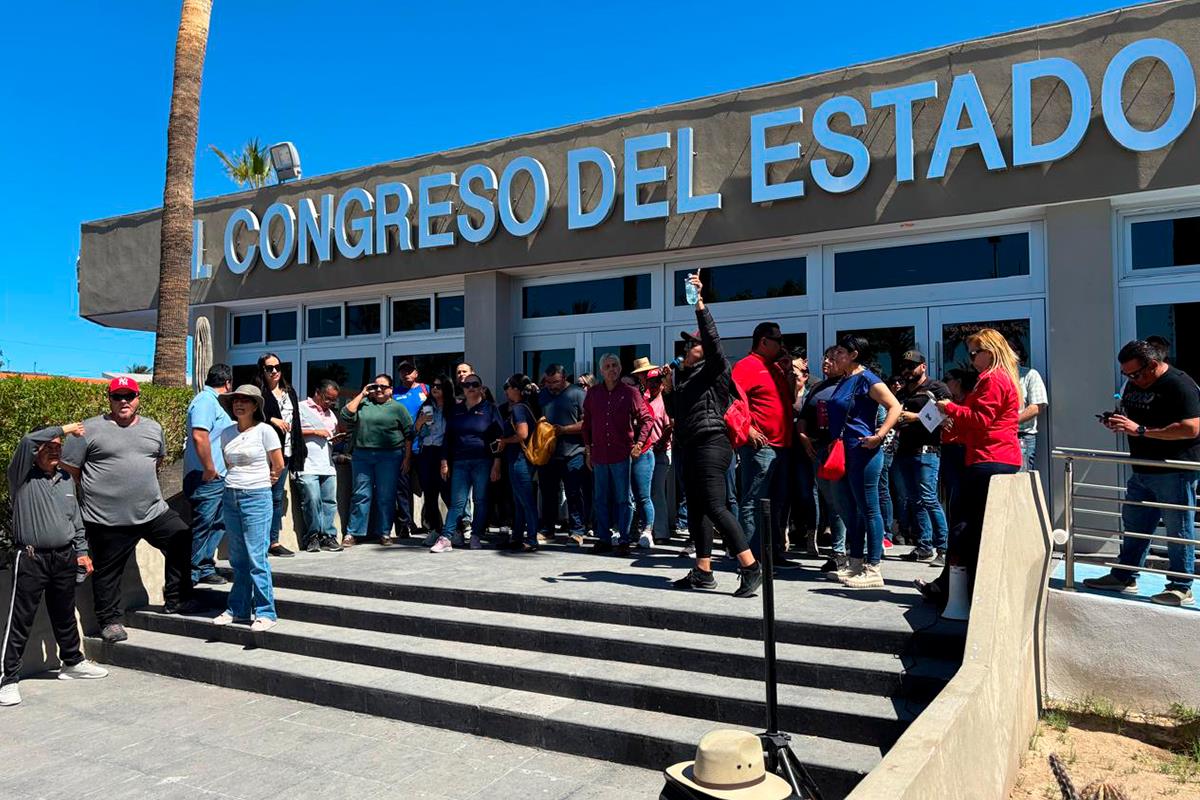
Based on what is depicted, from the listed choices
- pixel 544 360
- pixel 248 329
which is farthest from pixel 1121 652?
pixel 248 329

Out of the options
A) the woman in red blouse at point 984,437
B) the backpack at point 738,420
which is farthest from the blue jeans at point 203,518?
the woman in red blouse at point 984,437

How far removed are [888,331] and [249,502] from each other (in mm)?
→ 6491

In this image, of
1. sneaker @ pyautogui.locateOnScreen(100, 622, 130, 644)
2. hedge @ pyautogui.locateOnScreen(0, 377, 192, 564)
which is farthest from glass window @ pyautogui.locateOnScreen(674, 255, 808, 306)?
sneaker @ pyautogui.locateOnScreen(100, 622, 130, 644)

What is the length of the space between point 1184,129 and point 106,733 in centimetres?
930

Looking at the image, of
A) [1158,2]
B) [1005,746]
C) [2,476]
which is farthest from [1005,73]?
[2,476]

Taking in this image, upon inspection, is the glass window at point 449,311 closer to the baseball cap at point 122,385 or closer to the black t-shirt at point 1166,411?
the baseball cap at point 122,385

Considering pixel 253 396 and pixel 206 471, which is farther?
pixel 206 471

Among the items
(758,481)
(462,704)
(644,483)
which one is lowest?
(462,704)

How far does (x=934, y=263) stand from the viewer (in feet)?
29.9

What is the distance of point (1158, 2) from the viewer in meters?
7.64

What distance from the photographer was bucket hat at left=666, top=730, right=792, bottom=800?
2.52m

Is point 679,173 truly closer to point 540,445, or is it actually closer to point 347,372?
point 540,445

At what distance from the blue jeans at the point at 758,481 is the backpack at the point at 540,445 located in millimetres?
2339

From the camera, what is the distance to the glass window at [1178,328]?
25.6ft
